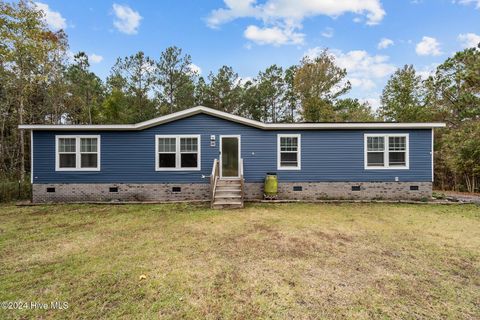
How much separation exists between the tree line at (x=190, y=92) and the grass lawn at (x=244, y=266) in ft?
30.5

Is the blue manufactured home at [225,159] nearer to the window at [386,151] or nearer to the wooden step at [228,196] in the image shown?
the window at [386,151]

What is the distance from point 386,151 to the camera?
9.38 m

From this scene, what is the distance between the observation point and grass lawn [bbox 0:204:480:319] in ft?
8.82

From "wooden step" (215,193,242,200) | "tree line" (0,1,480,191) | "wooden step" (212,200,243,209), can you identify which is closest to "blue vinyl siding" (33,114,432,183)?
"wooden step" (215,193,242,200)

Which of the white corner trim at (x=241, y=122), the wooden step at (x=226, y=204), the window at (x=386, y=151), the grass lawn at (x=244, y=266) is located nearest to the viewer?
the grass lawn at (x=244, y=266)

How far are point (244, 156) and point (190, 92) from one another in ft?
45.0

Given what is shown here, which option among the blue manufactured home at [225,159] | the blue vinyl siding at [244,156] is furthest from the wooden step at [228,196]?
the blue vinyl siding at [244,156]

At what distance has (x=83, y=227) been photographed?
5.98 metres

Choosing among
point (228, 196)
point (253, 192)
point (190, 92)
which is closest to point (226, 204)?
point (228, 196)

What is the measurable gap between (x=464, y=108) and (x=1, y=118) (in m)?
28.7

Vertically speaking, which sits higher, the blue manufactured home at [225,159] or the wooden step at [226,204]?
the blue manufactured home at [225,159]

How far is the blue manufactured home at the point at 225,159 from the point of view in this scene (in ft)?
30.4

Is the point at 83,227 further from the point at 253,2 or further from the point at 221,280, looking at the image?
the point at 253,2

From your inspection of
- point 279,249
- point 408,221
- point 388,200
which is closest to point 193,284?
point 279,249
